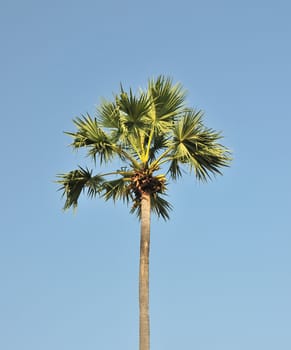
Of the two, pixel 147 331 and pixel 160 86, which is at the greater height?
pixel 160 86

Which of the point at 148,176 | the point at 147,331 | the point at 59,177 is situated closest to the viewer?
the point at 147,331

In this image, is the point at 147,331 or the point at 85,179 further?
the point at 85,179

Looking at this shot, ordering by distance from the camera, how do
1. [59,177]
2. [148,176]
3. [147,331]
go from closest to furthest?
[147,331] → [148,176] → [59,177]

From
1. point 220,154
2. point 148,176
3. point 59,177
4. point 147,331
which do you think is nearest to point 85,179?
point 59,177

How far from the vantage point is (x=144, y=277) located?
1794 cm

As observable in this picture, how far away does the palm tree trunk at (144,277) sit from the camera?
1725cm

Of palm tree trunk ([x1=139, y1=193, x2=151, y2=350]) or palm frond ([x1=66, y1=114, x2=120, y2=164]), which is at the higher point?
palm frond ([x1=66, y1=114, x2=120, y2=164])

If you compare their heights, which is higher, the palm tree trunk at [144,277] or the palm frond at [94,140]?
the palm frond at [94,140]

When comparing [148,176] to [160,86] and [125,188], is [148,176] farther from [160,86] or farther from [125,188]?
[160,86]

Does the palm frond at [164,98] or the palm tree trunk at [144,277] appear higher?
the palm frond at [164,98]

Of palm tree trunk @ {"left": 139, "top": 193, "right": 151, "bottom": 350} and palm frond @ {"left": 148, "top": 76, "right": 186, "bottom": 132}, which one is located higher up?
palm frond @ {"left": 148, "top": 76, "right": 186, "bottom": 132}

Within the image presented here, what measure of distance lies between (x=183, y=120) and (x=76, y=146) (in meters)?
3.01

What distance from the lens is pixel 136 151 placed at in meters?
19.8

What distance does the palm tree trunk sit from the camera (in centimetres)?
1725
